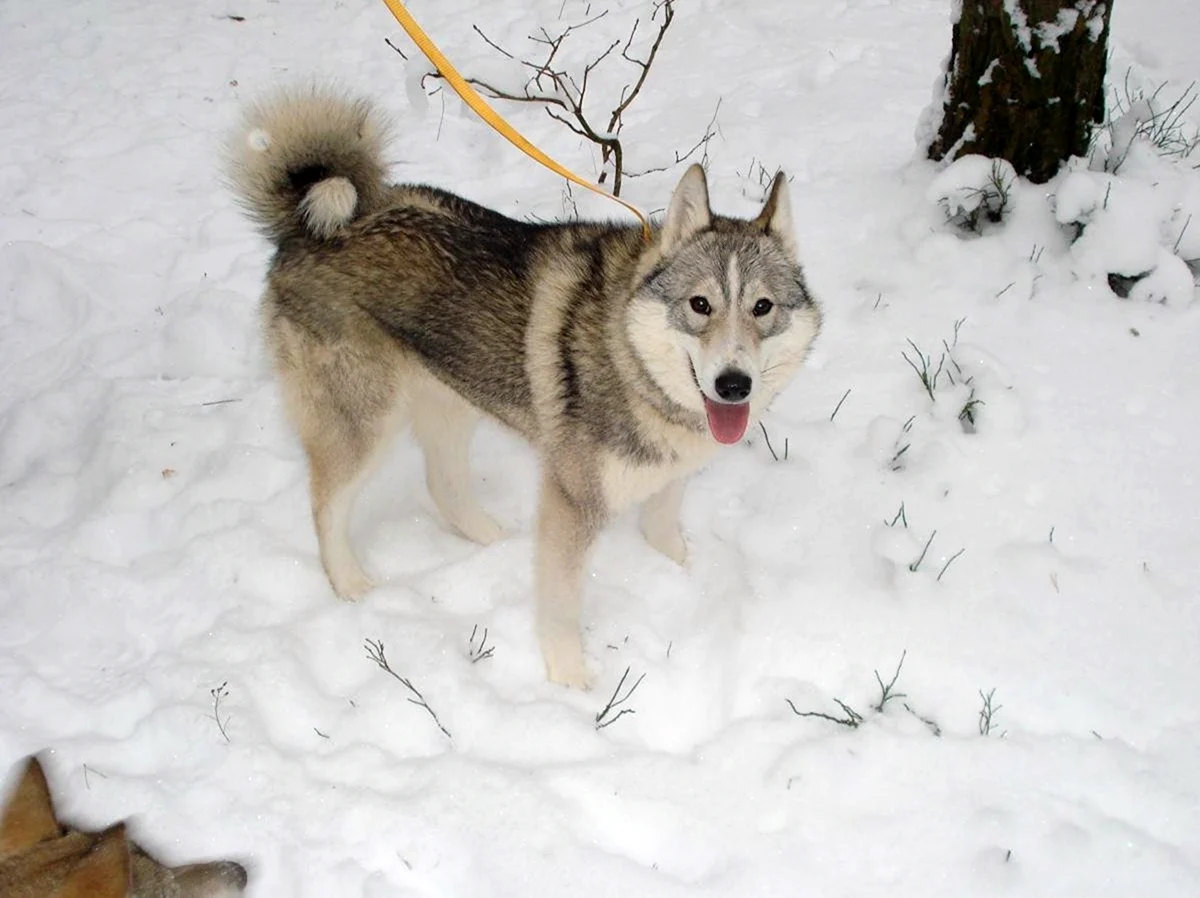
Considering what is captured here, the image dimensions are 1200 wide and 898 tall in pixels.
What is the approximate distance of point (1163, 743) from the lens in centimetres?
243

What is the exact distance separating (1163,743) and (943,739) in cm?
60

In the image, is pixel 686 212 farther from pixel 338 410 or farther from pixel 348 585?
pixel 348 585

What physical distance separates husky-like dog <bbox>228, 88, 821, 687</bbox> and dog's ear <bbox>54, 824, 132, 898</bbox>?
1.31 meters

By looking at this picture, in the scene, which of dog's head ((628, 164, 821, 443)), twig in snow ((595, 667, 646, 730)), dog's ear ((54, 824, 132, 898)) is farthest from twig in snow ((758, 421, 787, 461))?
dog's ear ((54, 824, 132, 898))

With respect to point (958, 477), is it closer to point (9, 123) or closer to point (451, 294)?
point (451, 294)

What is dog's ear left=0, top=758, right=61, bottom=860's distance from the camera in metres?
1.98

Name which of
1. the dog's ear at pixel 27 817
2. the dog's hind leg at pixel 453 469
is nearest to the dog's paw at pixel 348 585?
the dog's hind leg at pixel 453 469

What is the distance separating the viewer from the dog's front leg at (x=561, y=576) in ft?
8.95

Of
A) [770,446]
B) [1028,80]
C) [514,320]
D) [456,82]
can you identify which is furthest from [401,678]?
[1028,80]

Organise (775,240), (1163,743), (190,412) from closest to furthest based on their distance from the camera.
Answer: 1. (1163,743)
2. (775,240)
3. (190,412)

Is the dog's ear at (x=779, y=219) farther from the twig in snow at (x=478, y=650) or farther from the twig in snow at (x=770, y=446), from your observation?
the twig in snow at (x=478, y=650)

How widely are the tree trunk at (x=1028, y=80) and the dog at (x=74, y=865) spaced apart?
406 centimetres

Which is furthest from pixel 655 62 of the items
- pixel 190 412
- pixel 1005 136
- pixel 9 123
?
pixel 9 123

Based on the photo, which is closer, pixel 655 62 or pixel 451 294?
pixel 451 294
